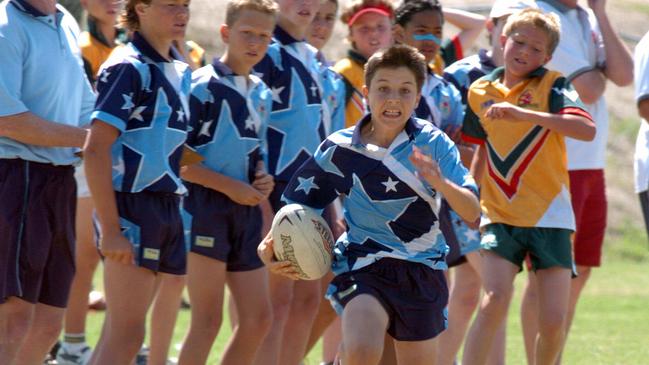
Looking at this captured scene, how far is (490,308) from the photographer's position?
6551mm

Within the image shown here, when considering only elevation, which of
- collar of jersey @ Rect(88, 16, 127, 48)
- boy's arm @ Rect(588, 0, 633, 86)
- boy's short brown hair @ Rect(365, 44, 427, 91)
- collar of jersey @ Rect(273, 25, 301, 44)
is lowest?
collar of jersey @ Rect(88, 16, 127, 48)

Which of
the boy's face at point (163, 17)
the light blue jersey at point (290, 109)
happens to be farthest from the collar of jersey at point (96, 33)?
the boy's face at point (163, 17)

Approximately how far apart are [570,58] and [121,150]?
3.11m

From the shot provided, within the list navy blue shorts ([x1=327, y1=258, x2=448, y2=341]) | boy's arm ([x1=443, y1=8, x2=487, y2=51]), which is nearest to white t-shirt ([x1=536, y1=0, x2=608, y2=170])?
boy's arm ([x1=443, y1=8, x2=487, y2=51])

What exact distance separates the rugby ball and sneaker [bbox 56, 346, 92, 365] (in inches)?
103

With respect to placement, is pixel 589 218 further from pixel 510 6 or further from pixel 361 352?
pixel 361 352

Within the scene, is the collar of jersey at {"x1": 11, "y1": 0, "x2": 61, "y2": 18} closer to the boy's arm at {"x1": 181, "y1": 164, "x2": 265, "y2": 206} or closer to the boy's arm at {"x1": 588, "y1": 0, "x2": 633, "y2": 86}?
the boy's arm at {"x1": 181, "y1": 164, "x2": 265, "y2": 206}

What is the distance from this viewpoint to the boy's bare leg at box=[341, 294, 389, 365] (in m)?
5.32

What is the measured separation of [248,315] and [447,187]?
153cm

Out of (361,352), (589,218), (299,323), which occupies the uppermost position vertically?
(361,352)

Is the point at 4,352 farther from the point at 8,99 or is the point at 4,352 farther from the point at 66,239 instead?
the point at 8,99

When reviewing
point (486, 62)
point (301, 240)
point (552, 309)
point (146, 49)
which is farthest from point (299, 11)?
point (552, 309)

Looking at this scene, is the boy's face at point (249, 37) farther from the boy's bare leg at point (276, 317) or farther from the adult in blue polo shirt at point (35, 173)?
the boy's bare leg at point (276, 317)

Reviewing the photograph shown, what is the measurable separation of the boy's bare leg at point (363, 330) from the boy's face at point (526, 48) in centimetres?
185
